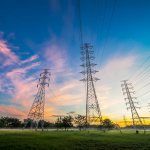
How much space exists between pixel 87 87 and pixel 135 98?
108 feet

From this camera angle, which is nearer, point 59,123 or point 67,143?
point 67,143

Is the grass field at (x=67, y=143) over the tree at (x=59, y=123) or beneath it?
beneath

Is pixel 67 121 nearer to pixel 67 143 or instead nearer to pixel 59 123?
pixel 59 123

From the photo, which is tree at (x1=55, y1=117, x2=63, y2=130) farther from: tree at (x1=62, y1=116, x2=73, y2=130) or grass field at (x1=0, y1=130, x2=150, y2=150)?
grass field at (x1=0, y1=130, x2=150, y2=150)

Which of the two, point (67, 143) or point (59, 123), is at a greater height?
point (59, 123)

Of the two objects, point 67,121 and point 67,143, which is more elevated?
point 67,121

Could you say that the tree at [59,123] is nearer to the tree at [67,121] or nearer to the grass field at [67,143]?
the tree at [67,121]

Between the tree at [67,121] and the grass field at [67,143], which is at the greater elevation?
the tree at [67,121]

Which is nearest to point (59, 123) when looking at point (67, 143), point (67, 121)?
point (67, 121)

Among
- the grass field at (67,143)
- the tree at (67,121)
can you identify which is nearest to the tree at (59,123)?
the tree at (67,121)

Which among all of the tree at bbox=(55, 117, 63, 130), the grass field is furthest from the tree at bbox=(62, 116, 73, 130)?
the grass field

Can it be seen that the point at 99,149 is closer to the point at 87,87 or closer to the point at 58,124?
the point at 87,87

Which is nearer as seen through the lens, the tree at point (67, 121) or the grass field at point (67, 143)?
the grass field at point (67, 143)

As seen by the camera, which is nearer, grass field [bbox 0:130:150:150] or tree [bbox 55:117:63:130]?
grass field [bbox 0:130:150:150]
